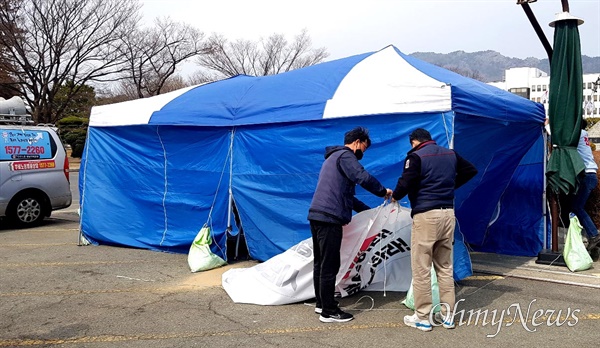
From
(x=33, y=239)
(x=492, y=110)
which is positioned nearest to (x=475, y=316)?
(x=492, y=110)

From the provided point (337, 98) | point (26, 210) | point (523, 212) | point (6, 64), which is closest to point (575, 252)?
point (523, 212)

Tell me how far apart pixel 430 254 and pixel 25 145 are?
337 inches

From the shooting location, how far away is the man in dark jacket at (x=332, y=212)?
488 cm

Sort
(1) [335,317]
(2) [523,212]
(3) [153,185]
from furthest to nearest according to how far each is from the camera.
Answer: (3) [153,185] → (2) [523,212] → (1) [335,317]

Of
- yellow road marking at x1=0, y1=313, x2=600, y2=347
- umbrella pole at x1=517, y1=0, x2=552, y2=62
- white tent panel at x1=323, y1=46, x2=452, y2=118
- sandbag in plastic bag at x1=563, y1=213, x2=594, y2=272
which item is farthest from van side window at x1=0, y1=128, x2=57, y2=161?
sandbag in plastic bag at x1=563, y1=213, x2=594, y2=272

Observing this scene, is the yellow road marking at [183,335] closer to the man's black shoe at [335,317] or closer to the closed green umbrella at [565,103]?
the man's black shoe at [335,317]

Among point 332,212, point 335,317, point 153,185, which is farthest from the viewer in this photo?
point 153,185

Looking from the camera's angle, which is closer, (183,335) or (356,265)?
(183,335)

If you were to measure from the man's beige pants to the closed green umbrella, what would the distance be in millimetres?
2822

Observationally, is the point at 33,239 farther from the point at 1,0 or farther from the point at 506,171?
the point at 1,0

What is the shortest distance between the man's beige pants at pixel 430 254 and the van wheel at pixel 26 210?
8553 millimetres

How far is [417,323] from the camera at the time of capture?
15.6 feet

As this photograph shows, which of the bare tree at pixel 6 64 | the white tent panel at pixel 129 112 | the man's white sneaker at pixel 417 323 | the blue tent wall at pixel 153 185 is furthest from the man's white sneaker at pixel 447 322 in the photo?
the bare tree at pixel 6 64

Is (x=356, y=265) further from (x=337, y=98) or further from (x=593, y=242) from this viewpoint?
(x=593, y=242)
